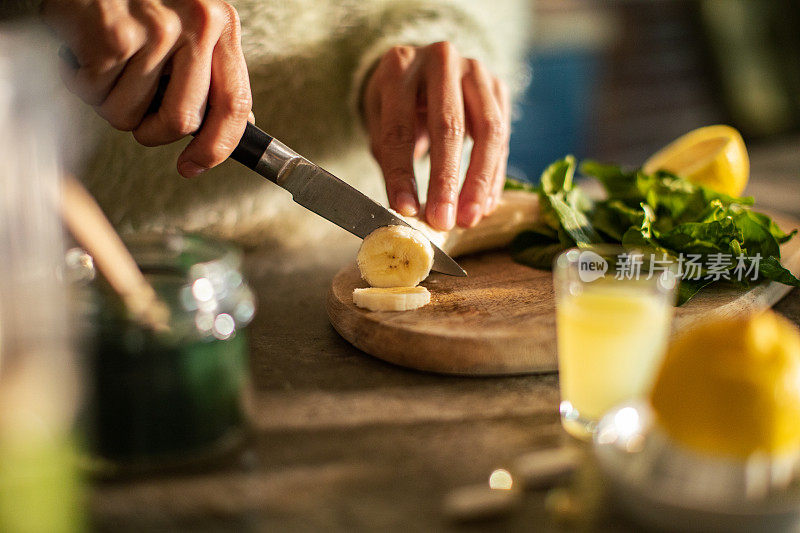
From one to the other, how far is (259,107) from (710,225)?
38.2 inches

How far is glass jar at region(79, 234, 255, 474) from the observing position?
28.3 inches

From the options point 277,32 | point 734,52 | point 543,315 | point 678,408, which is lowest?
point 734,52

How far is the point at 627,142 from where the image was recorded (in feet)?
15.6

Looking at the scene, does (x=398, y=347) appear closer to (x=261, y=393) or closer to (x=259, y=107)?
(x=261, y=393)

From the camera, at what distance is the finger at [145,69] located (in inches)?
41.0

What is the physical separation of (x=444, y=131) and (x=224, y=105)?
44 cm

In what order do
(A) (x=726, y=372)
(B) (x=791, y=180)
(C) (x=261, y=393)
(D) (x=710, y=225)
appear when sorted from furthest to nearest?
(B) (x=791, y=180) < (D) (x=710, y=225) < (C) (x=261, y=393) < (A) (x=726, y=372)

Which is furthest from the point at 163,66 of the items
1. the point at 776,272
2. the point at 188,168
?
the point at 776,272

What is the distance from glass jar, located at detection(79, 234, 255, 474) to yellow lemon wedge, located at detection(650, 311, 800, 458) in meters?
0.46

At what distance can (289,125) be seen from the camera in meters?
1.64

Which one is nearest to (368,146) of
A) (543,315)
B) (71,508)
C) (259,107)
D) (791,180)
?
(259,107)

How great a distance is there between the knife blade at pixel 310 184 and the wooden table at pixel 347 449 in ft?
0.66

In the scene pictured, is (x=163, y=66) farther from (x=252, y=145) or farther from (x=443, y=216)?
(x=443, y=216)

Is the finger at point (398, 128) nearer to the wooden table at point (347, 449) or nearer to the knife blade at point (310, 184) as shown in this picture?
the knife blade at point (310, 184)
